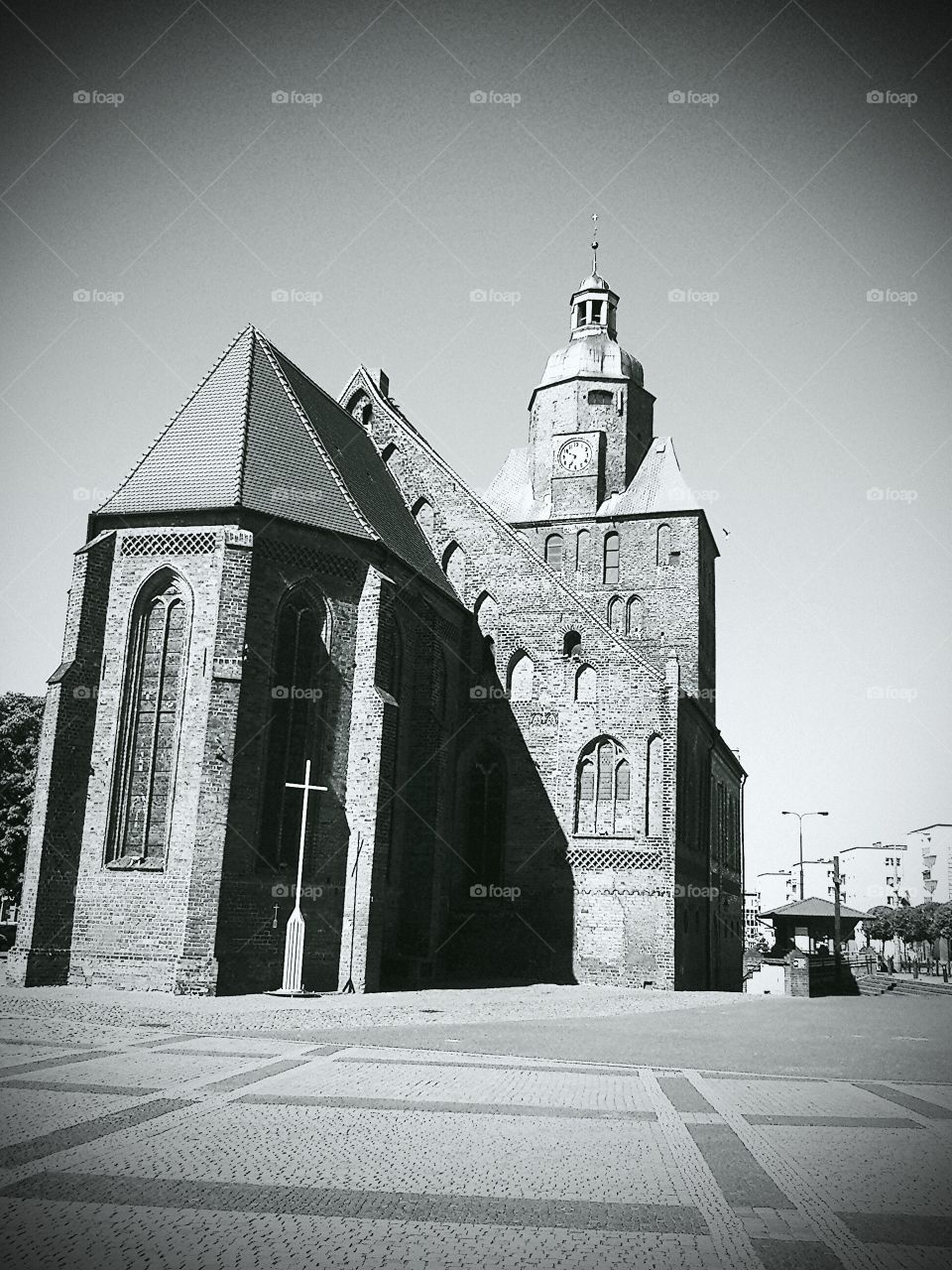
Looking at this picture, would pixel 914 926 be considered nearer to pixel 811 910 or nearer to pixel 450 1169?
pixel 811 910

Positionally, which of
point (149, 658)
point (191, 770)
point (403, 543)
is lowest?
point (191, 770)

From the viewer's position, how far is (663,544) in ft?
129

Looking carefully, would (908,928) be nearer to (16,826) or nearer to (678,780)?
(678,780)

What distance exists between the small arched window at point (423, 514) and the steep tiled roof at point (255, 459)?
445cm

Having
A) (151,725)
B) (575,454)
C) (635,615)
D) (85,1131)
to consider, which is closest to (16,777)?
(151,725)

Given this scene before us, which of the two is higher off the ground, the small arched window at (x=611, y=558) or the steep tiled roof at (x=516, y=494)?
the steep tiled roof at (x=516, y=494)

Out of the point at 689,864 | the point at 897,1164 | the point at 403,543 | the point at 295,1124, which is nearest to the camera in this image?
the point at 897,1164

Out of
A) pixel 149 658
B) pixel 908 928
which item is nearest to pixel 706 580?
pixel 149 658

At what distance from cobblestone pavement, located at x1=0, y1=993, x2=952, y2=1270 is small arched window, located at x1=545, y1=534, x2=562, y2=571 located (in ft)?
94.1

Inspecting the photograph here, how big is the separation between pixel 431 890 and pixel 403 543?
30.6ft

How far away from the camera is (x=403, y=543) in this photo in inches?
1171

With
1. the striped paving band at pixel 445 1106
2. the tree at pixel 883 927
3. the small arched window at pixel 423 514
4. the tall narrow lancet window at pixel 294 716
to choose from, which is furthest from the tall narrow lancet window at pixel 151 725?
the tree at pixel 883 927

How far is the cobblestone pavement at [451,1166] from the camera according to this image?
597cm

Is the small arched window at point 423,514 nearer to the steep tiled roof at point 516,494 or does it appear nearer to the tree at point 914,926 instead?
the steep tiled roof at point 516,494
